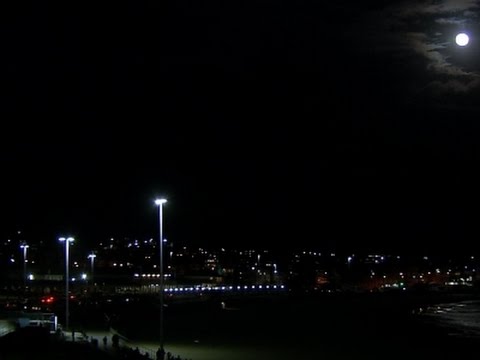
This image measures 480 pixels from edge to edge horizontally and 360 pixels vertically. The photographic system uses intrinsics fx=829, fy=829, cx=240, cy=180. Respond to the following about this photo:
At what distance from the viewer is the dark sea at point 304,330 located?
43344 mm

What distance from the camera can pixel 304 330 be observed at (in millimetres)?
57469

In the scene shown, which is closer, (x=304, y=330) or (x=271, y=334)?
(x=271, y=334)

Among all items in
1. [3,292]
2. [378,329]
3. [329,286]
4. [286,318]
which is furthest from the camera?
[329,286]

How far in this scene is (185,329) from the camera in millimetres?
56688

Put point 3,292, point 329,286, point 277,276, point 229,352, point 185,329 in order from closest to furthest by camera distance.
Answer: point 229,352 → point 185,329 → point 3,292 → point 329,286 → point 277,276

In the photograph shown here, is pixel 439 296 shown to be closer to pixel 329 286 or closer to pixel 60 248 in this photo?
pixel 329 286

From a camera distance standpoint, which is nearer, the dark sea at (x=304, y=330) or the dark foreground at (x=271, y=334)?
the dark foreground at (x=271, y=334)

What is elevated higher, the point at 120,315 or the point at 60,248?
the point at 60,248

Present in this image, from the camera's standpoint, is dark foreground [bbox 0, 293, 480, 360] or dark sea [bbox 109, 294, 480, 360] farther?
dark sea [bbox 109, 294, 480, 360]

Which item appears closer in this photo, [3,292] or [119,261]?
[3,292]

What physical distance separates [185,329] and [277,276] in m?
136

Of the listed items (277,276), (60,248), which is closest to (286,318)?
(60,248)

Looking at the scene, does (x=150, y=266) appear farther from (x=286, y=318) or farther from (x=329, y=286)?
(x=286, y=318)

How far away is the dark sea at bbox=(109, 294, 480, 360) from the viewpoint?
1706 inches
